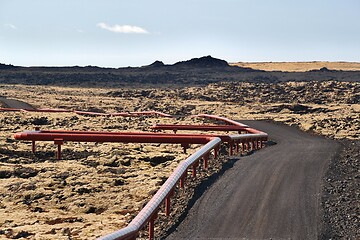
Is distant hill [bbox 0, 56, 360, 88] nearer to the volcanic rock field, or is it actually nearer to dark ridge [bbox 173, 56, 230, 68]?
dark ridge [bbox 173, 56, 230, 68]

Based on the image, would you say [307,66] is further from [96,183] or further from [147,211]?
[147,211]

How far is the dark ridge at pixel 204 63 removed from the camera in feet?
452

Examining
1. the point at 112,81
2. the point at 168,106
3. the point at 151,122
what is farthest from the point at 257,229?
the point at 112,81

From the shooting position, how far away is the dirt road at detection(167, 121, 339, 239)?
945 centimetres

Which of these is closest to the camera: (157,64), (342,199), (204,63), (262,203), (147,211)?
(147,211)

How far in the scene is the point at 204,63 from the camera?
459 ft

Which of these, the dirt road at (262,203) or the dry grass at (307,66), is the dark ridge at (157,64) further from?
the dirt road at (262,203)

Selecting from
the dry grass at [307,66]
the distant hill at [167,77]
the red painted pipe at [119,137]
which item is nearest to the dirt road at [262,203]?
the red painted pipe at [119,137]

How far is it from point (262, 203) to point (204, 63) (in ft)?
428

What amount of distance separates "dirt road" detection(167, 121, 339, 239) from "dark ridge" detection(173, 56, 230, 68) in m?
122

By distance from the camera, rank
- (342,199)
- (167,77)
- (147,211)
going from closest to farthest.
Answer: (147,211) → (342,199) → (167,77)

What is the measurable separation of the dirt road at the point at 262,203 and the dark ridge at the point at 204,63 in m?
122

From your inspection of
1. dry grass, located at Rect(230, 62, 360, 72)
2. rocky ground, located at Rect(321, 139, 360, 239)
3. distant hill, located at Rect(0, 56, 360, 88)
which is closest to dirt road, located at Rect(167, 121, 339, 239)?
rocky ground, located at Rect(321, 139, 360, 239)

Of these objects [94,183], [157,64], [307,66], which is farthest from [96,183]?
[157,64]
